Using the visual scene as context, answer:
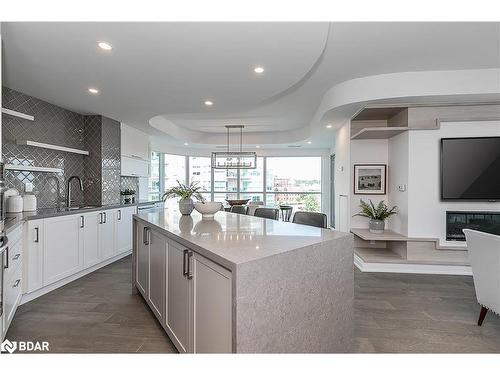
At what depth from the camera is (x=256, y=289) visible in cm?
134

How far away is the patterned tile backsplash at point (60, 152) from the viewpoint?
3.48m

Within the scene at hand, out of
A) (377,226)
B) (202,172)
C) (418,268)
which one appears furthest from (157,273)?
(202,172)

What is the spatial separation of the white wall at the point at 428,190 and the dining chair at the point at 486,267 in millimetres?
1545

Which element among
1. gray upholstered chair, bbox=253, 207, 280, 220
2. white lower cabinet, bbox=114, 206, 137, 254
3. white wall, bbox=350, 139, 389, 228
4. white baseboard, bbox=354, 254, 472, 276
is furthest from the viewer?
white wall, bbox=350, 139, 389, 228

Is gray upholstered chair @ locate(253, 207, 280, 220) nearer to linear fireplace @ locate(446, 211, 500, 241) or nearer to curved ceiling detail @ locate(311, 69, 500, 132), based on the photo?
curved ceiling detail @ locate(311, 69, 500, 132)

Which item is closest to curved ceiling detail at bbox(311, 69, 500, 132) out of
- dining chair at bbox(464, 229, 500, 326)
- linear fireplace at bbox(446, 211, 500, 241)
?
linear fireplace at bbox(446, 211, 500, 241)

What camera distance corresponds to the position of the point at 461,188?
370cm

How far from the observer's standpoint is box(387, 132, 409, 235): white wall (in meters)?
3.92

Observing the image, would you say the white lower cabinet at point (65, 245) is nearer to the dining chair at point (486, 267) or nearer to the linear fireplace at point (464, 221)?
the dining chair at point (486, 267)

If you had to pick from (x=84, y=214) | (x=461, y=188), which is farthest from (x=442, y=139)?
(x=84, y=214)

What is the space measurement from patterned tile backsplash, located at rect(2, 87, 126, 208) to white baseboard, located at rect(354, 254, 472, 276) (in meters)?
4.26

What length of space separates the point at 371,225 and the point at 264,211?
67.3 inches

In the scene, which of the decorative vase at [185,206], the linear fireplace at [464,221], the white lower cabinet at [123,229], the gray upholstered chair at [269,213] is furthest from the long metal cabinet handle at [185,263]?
the linear fireplace at [464,221]
